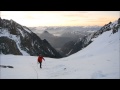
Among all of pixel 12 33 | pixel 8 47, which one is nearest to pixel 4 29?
pixel 12 33

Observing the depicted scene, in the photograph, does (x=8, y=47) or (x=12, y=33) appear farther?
(x=12, y=33)
